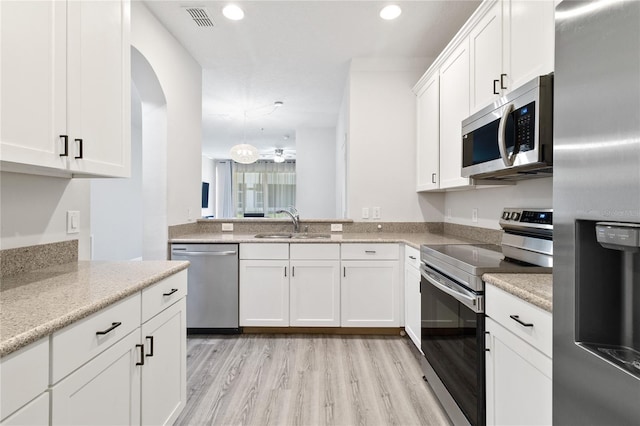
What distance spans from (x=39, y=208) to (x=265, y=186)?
9100 millimetres

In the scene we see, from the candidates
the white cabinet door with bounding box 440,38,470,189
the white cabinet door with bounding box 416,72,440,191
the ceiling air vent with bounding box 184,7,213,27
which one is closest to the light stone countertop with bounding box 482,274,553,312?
the white cabinet door with bounding box 440,38,470,189

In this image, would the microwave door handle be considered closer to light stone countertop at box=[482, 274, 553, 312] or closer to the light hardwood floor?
light stone countertop at box=[482, 274, 553, 312]

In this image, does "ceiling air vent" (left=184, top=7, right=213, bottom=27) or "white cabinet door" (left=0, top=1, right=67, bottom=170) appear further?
"ceiling air vent" (left=184, top=7, right=213, bottom=27)

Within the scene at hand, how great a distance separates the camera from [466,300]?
1526 mm

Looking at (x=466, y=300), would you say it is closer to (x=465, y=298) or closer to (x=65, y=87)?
(x=465, y=298)

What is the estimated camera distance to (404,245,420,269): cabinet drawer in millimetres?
2520

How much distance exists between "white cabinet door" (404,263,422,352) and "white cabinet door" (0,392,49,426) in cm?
212

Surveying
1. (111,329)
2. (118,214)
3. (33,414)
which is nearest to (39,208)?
(111,329)

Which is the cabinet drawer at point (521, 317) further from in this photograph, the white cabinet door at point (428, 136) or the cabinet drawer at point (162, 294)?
the white cabinet door at point (428, 136)

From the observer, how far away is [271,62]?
3514mm

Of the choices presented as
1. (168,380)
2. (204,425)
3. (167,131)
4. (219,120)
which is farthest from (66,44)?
(219,120)

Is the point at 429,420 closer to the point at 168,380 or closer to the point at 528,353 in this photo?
the point at 528,353

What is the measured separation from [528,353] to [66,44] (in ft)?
6.53

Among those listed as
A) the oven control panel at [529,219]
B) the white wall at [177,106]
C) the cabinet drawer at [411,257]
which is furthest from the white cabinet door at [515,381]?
the white wall at [177,106]
